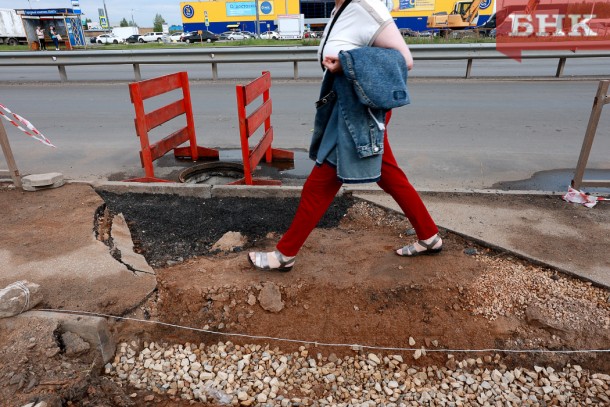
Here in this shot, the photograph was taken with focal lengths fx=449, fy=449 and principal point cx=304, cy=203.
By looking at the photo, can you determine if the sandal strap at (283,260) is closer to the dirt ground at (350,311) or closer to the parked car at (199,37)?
the dirt ground at (350,311)

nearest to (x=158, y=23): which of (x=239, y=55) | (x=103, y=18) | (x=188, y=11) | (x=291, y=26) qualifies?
(x=103, y=18)

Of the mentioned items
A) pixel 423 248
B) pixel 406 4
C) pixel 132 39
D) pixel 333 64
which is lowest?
pixel 132 39

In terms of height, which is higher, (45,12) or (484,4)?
(45,12)

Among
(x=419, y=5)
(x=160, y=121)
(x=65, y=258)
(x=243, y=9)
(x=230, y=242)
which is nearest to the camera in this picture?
(x=65, y=258)

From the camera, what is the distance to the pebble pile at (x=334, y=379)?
8.45ft

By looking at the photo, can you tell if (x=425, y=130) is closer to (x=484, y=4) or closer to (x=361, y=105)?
(x=361, y=105)

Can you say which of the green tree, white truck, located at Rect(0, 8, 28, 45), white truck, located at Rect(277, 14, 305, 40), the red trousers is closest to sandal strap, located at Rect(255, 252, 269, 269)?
the red trousers

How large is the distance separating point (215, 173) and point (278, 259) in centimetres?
297

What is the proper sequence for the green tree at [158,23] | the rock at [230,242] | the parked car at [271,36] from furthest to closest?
1. the green tree at [158,23]
2. the parked car at [271,36]
3. the rock at [230,242]

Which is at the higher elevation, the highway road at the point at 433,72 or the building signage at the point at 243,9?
the building signage at the point at 243,9

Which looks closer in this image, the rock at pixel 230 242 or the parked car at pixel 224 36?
the rock at pixel 230 242

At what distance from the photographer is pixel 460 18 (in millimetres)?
41781

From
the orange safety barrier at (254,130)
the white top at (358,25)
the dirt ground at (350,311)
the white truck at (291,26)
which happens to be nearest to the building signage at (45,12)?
the white truck at (291,26)

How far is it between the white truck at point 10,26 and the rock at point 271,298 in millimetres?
46949
